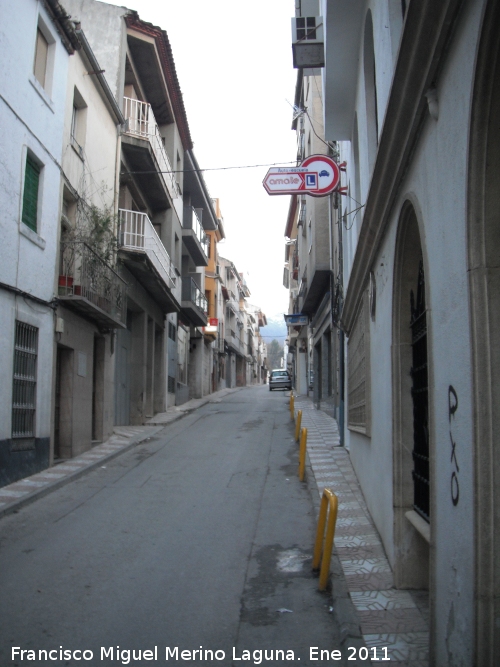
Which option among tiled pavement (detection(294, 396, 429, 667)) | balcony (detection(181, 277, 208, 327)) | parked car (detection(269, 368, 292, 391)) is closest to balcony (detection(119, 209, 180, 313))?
balcony (detection(181, 277, 208, 327))

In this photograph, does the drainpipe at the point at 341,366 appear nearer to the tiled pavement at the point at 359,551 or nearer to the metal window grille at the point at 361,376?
the tiled pavement at the point at 359,551

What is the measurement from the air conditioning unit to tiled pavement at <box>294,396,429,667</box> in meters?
8.11

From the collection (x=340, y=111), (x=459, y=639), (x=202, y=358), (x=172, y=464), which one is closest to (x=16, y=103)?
(x=340, y=111)

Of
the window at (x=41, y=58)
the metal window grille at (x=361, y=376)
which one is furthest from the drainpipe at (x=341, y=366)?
the window at (x=41, y=58)

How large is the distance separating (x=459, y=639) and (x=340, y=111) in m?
9.22

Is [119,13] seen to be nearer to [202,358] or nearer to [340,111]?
[340,111]

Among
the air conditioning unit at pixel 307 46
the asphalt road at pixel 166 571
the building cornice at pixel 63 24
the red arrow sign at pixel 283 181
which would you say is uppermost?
the building cornice at pixel 63 24

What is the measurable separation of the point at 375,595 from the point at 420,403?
1.70 metres

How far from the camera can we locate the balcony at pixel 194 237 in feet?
88.1

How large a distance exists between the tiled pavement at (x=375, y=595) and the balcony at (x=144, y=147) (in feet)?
39.6

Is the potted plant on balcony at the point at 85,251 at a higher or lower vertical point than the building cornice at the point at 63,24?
lower

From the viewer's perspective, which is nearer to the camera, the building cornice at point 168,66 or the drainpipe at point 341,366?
the drainpipe at point 341,366

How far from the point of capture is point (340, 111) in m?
10.6

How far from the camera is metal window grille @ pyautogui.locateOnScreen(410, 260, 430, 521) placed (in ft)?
16.3
